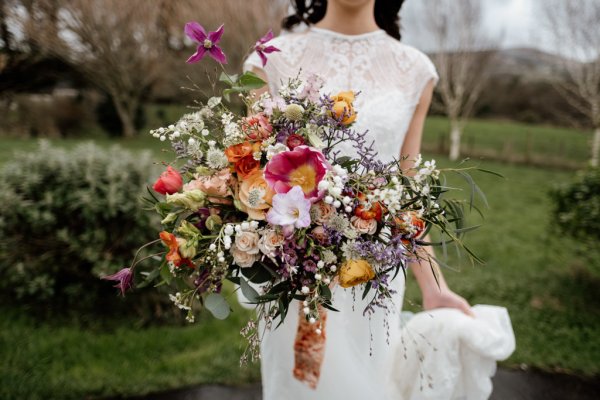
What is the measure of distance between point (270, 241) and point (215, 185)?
0.24 meters

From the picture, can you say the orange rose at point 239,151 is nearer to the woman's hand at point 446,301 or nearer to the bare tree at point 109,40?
the woman's hand at point 446,301

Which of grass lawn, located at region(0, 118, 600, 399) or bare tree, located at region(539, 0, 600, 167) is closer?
grass lawn, located at region(0, 118, 600, 399)

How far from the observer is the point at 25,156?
423 centimetres

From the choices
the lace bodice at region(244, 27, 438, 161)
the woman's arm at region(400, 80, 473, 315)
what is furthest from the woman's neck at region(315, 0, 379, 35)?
the woman's arm at region(400, 80, 473, 315)

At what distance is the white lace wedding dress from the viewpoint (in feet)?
6.63

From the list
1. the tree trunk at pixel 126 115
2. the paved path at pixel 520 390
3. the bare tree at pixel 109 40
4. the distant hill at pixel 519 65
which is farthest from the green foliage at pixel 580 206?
the tree trunk at pixel 126 115

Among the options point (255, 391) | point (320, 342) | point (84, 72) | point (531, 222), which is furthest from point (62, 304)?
point (84, 72)

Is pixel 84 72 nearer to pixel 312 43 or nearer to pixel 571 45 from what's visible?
pixel 571 45

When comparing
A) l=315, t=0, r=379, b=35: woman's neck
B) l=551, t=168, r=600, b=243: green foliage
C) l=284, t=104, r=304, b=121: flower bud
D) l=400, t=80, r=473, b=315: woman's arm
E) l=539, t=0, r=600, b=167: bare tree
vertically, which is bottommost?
l=551, t=168, r=600, b=243: green foliage

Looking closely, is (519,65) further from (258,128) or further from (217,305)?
(217,305)

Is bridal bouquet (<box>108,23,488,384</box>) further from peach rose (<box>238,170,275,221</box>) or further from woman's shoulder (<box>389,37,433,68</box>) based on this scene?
woman's shoulder (<box>389,37,433,68</box>)

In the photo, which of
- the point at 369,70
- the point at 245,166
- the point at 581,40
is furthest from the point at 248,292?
the point at 581,40

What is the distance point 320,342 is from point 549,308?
4137mm

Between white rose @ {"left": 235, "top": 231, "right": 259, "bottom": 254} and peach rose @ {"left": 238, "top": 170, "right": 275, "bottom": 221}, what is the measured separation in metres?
0.05
